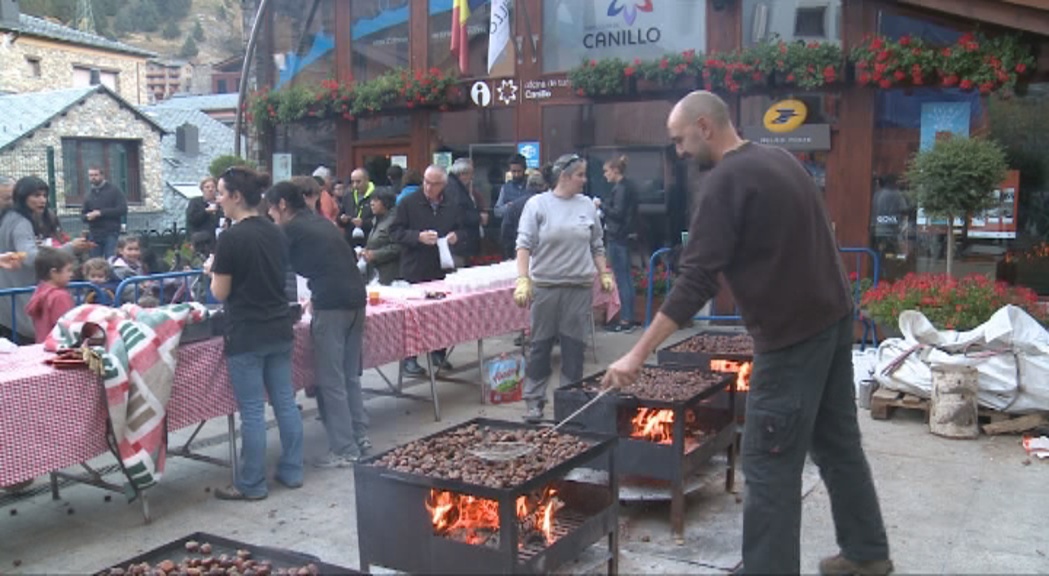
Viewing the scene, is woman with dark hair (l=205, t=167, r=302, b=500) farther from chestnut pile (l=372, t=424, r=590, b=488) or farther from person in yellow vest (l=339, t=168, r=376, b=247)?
person in yellow vest (l=339, t=168, r=376, b=247)

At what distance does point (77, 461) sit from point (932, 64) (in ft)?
28.4

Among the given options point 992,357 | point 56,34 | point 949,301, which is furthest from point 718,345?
point 56,34

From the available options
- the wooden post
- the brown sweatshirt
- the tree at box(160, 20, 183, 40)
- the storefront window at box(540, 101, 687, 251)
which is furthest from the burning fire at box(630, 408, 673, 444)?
the tree at box(160, 20, 183, 40)

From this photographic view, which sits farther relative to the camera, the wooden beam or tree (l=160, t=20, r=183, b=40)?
tree (l=160, t=20, r=183, b=40)

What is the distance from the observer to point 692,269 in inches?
149

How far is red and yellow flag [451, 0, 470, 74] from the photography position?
12375 mm

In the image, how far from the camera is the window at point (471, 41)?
12.8m

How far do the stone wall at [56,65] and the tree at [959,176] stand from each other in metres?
37.3

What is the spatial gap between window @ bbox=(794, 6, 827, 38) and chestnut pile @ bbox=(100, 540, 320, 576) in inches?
362

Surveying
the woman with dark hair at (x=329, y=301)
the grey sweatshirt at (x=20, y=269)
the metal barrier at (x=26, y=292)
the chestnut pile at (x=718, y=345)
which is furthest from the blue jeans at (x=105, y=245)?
the chestnut pile at (x=718, y=345)

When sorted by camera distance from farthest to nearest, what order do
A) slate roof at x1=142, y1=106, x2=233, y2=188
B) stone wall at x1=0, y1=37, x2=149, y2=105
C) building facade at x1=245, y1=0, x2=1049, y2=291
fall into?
stone wall at x1=0, y1=37, x2=149, y2=105, slate roof at x1=142, y1=106, x2=233, y2=188, building facade at x1=245, y1=0, x2=1049, y2=291

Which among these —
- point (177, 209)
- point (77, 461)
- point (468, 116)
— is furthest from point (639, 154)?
point (177, 209)

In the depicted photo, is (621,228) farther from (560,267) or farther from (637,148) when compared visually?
(560,267)

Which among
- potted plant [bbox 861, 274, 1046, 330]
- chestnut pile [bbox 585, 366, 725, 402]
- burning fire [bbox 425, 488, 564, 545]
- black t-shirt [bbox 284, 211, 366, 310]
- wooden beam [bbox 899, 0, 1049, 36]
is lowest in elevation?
burning fire [bbox 425, 488, 564, 545]
